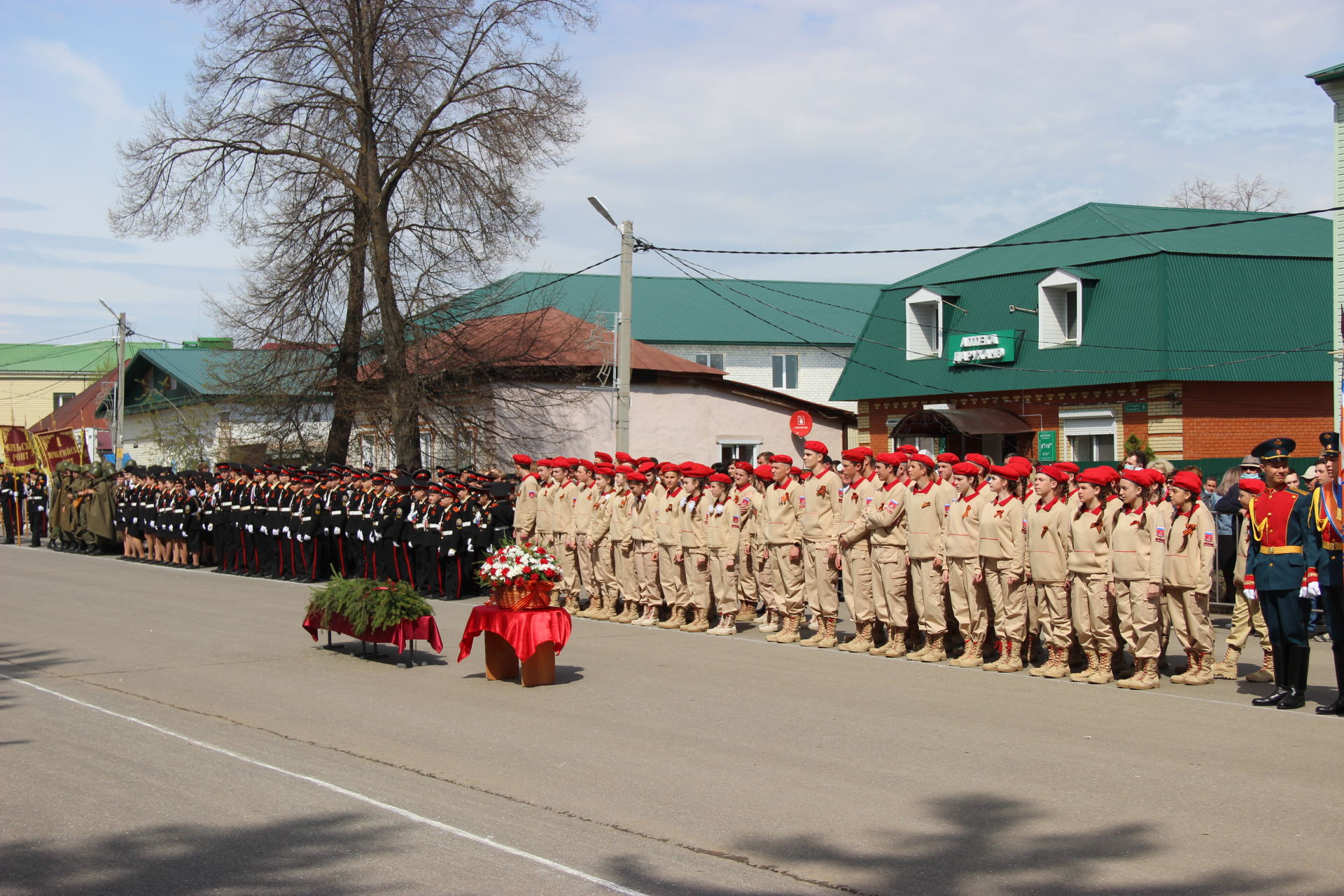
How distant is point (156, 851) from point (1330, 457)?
892cm

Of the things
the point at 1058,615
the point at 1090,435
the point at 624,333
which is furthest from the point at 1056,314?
the point at 1058,615

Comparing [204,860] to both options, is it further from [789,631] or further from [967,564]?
[789,631]

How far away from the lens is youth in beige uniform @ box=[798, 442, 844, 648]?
13.5 metres

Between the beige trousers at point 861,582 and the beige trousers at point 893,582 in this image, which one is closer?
the beige trousers at point 893,582

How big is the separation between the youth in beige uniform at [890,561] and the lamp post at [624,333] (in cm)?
827

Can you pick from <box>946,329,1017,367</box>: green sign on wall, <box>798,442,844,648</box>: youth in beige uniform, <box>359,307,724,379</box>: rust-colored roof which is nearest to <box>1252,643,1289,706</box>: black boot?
<box>798,442,844,648</box>: youth in beige uniform

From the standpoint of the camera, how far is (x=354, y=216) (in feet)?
96.3

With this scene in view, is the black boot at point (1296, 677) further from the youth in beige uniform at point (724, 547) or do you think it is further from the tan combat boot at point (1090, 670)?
the youth in beige uniform at point (724, 547)

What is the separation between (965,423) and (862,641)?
685 inches

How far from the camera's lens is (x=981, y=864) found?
5844 millimetres

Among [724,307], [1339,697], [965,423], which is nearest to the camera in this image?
[1339,697]

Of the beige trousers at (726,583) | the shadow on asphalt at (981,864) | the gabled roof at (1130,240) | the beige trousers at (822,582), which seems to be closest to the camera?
the shadow on asphalt at (981,864)

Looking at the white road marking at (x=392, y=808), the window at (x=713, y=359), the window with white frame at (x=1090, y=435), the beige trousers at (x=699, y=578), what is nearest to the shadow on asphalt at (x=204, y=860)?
the white road marking at (x=392, y=808)

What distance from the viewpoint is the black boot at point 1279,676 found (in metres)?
9.70
